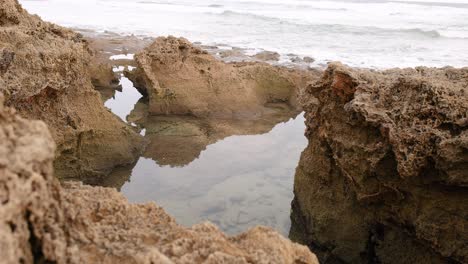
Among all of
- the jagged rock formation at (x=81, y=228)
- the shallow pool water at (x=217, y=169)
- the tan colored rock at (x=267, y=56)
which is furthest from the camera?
the tan colored rock at (x=267, y=56)

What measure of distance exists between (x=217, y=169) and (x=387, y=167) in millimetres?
2941

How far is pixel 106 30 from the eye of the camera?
68.4ft

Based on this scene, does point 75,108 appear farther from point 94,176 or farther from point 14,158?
point 14,158

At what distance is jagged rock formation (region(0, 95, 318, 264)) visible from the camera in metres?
1.50

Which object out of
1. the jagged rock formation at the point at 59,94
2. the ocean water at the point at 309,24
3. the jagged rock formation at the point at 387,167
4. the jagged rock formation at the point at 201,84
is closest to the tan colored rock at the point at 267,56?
the ocean water at the point at 309,24

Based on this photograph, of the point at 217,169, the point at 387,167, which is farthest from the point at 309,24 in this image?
the point at 387,167

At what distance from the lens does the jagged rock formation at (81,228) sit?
1504 mm

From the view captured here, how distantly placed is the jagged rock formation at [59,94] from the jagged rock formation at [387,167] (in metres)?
2.80

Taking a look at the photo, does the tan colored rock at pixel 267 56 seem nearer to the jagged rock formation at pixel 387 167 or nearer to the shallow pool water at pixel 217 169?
the shallow pool water at pixel 217 169

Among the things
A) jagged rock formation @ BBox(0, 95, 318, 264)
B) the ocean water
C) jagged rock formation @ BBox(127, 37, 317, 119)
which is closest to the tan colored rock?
the ocean water

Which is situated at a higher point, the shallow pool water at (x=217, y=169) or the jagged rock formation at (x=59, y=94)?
the jagged rock formation at (x=59, y=94)

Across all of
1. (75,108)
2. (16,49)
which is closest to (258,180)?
(75,108)

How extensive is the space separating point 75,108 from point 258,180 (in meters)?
2.59

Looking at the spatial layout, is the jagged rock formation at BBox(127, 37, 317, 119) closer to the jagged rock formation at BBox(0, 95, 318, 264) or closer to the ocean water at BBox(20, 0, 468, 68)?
the ocean water at BBox(20, 0, 468, 68)
